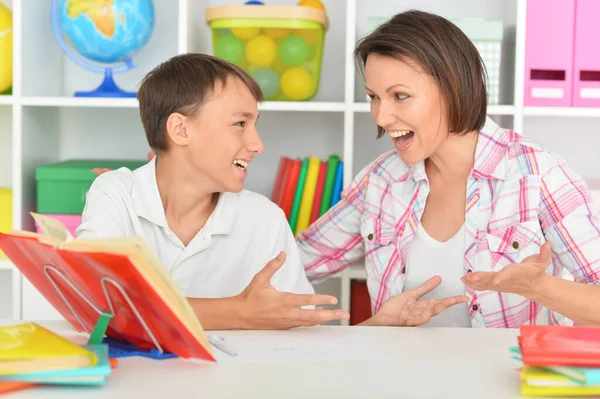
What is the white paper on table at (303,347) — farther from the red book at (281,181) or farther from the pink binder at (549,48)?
the pink binder at (549,48)

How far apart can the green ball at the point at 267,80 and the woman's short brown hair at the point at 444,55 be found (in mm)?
539

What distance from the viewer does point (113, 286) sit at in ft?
2.95

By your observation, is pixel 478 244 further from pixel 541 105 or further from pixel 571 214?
pixel 541 105

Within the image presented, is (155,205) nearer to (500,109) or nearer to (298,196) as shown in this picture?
(298,196)

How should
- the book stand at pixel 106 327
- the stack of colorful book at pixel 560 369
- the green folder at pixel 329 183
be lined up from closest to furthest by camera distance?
the stack of colorful book at pixel 560 369
the book stand at pixel 106 327
the green folder at pixel 329 183

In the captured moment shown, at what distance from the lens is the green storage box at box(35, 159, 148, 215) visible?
2.16m

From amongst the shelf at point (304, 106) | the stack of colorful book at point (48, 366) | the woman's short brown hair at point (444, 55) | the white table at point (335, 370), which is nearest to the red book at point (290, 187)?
the shelf at point (304, 106)

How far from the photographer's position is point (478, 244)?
162cm

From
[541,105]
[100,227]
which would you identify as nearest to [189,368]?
[100,227]

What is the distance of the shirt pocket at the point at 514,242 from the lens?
1573mm

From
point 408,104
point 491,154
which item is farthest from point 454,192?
point 408,104

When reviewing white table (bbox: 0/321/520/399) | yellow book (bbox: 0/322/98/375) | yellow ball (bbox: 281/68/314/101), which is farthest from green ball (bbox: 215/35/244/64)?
yellow book (bbox: 0/322/98/375)

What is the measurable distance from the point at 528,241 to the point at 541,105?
0.68 metres

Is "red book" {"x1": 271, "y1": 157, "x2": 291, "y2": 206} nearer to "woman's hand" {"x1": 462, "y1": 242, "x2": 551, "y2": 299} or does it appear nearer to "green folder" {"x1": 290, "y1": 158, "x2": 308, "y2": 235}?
"green folder" {"x1": 290, "y1": 158, "x2": 308, "y2": 235}
